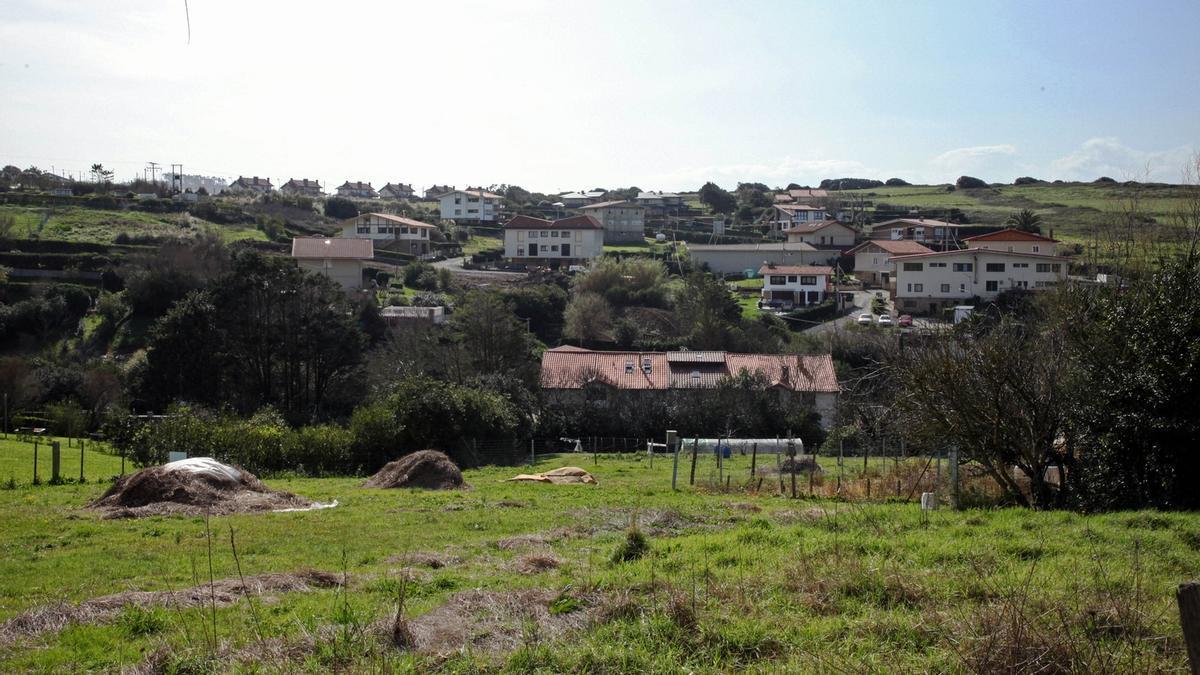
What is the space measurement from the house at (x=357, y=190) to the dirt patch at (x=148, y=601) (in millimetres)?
163134

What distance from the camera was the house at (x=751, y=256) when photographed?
91.3 meters

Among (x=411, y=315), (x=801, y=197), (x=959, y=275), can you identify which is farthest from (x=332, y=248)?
(x=801, y=197)

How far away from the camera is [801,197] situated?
5295 inches

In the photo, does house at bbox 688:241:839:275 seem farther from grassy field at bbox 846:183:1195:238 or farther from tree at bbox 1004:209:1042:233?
grassy field at bbox 846:183:1195:238

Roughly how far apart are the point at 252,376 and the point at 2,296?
25.9m

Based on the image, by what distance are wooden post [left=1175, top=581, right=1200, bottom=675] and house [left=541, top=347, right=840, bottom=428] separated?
41444 mm

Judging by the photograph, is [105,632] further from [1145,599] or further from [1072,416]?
[1072,416]

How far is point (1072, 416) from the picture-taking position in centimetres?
1609

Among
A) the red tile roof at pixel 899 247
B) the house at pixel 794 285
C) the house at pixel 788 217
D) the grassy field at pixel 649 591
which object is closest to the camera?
the grassy field at pixel 649 591

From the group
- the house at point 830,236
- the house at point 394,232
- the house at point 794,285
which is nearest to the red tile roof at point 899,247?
the house at point 830,236

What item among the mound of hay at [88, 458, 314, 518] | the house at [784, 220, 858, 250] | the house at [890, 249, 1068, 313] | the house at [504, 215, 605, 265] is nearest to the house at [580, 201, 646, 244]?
the house at [504, 215, 605, 265]

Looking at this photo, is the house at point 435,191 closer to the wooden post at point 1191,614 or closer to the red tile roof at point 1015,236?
the red tile roof at point 1015,236

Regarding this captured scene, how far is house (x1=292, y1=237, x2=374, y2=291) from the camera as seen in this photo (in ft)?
237

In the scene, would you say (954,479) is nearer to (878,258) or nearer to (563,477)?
(563,477)
